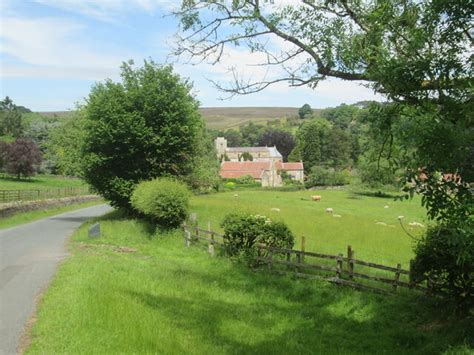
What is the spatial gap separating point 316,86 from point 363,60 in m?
1.39

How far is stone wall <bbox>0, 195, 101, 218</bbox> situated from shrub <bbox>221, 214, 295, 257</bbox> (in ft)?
74.3

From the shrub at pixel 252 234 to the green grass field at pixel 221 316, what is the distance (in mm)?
1206

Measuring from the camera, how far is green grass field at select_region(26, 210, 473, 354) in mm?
9359

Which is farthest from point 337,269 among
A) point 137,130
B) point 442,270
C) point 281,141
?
point 281,141

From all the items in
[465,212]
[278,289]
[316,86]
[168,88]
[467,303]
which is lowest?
[278,289]

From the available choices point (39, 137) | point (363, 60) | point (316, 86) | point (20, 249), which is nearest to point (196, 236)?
point (20, 249)

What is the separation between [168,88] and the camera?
3030 centimetres

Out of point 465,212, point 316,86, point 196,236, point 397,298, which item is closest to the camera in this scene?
point 465,212

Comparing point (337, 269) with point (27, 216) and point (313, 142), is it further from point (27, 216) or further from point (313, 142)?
point (313, 142)

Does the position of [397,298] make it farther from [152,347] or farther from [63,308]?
[63,308]

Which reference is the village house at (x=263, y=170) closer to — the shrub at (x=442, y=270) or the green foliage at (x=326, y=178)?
the green foliage at (x=326, y=178)

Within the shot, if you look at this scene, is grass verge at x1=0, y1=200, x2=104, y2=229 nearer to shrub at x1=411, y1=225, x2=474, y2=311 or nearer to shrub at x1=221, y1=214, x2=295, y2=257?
shrub at x1=221, y1=214, x2=295, y2=257

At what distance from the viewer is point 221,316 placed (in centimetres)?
1199

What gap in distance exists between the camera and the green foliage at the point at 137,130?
1144 inches
